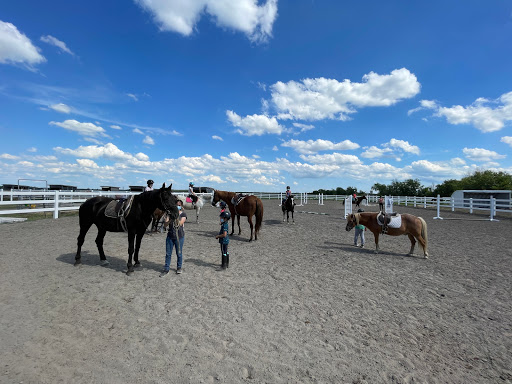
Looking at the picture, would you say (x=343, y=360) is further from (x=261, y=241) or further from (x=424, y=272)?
(x=261, y=241)

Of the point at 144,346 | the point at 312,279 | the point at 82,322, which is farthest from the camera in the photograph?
the point at 312,279

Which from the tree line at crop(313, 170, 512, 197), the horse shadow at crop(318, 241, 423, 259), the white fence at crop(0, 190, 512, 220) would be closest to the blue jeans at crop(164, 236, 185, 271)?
the horse shadow at crop(318, 241, 423, 259)

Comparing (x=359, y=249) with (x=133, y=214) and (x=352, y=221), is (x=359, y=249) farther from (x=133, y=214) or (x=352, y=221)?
(x=133, y=214)

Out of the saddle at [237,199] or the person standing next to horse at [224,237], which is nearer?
the person standing next to horse at [224,237]

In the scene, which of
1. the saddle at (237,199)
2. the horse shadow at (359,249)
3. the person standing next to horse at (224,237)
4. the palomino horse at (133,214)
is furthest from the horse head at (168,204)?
the horse shadow at (359,249)

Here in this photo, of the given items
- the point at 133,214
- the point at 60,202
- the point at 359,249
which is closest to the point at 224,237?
the point at 133,214

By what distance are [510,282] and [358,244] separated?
4062mm

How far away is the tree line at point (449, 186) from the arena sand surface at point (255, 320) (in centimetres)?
5237

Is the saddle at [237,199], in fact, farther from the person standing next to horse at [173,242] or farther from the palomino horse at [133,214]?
the palomino horse at [133,214]

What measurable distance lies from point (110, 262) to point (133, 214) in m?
1.66

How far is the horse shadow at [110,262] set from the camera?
19.4 ft

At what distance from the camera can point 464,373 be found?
2.80 meters

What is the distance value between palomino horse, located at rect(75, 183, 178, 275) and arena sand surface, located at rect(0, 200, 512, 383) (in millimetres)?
800

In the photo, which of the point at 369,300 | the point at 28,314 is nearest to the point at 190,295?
the point at 28,314
